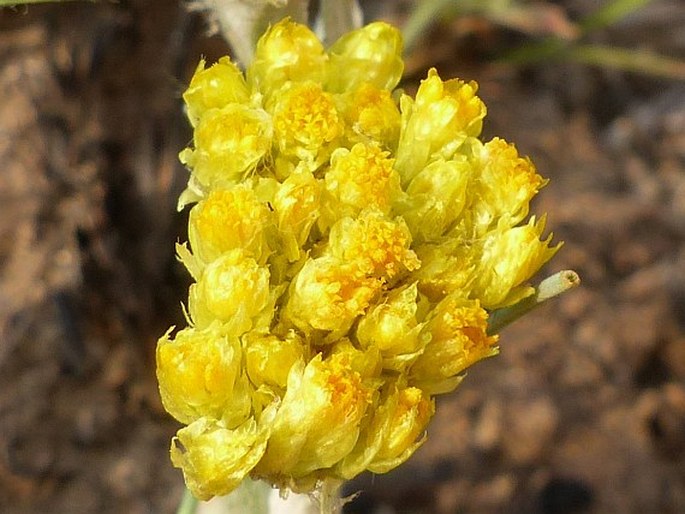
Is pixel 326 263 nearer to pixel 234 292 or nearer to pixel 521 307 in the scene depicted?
pixel 234 292

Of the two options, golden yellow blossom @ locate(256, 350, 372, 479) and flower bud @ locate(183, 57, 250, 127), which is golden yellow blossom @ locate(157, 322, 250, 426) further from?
flower bud @ locate(183, 57, 250, 127)

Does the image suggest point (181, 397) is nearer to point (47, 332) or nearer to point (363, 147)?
point (363, 147)

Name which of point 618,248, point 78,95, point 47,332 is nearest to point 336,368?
point 47,332

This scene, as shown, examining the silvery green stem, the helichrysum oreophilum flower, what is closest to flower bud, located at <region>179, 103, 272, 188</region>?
the helichrysum oreophilum flower

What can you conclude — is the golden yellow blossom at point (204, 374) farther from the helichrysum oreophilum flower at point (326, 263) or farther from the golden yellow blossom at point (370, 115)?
the golden yellow blossom at point (370, 115)

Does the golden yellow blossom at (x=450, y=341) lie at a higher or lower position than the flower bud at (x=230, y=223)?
lower

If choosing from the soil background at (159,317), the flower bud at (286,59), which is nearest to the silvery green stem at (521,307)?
the flower bud at (286,59)
